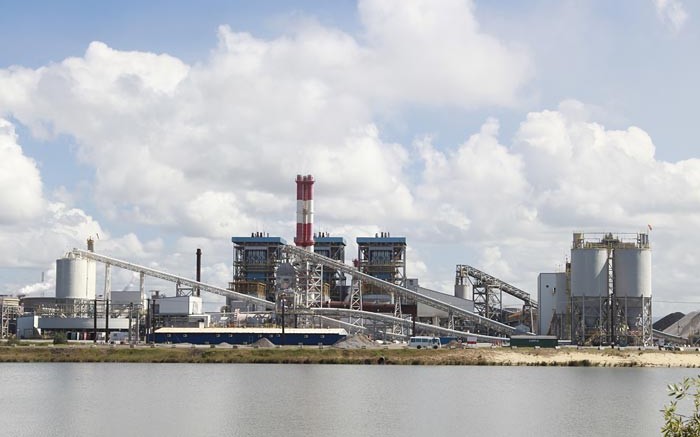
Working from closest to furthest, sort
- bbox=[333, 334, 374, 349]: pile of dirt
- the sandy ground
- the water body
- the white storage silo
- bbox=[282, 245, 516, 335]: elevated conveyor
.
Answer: the water body < the sandy ground < bbox=[333, 334, 374, 349]: pile of dirt < the white storage silo < bbox=[282, 245, 516, 335]: elevated conveyor

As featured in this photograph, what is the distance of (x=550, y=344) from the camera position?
120688 millimetres

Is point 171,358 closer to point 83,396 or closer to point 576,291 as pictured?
point 83,396

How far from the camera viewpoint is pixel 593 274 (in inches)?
5027

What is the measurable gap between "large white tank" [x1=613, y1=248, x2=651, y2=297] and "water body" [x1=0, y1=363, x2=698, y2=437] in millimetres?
37148

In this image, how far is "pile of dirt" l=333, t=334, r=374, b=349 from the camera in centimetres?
11900

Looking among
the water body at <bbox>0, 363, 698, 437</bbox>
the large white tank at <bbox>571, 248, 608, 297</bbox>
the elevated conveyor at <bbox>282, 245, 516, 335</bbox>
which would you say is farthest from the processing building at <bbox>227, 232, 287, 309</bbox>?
the water body at <bbox>0, 363, 698, 437</bbox>

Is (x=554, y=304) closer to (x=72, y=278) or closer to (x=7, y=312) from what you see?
(x=72, y=278)

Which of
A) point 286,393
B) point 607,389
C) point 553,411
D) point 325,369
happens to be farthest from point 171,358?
point 553,411

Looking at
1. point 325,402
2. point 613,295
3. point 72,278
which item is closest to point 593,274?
point 613,295

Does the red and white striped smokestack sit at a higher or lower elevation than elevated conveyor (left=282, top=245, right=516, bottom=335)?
higher

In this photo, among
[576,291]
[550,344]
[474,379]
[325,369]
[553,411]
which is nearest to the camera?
[553,411]

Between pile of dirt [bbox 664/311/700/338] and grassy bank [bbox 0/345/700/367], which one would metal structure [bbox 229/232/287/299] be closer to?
grassy bank [bbox 0/345/700/367]

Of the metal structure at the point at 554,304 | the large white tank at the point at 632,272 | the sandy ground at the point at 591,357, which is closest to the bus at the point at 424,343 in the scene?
the sandy ground at the point at 591,357

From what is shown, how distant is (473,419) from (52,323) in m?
104
